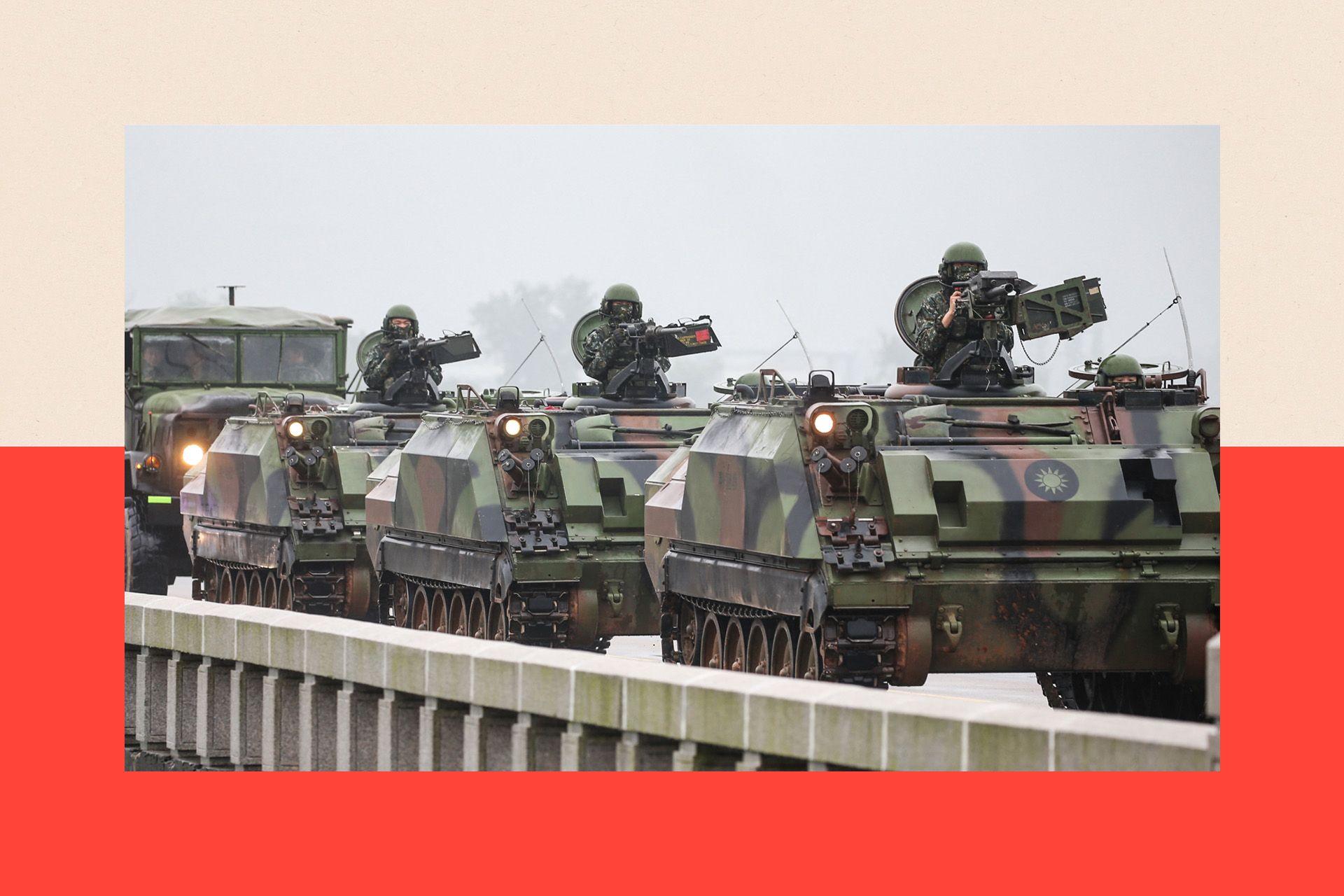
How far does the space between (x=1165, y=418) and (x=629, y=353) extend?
24.3ft

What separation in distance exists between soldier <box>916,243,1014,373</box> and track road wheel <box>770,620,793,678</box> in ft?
10.2

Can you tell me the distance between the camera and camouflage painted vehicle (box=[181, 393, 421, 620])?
2517 cm

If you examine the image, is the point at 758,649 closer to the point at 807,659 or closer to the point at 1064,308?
the point at 807,659

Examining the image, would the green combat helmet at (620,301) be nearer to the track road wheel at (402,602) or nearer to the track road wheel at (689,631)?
the track road wheel at (402,602)

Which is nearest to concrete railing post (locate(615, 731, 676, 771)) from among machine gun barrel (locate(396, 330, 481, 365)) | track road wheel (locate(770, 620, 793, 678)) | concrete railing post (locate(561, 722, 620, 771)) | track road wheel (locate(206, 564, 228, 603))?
concrete railing post (locate(561, 722, 620, 771))

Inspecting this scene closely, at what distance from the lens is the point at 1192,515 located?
16.6 m

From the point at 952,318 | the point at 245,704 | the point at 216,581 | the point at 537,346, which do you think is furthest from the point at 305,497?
the point at 245,704

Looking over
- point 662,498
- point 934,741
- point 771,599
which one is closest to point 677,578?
point 662,498

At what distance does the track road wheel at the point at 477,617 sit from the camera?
21719 millimetres

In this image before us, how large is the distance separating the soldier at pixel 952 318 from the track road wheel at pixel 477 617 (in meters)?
4.68

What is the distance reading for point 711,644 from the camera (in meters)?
18.7

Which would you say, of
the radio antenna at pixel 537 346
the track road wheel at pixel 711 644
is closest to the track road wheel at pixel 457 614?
the radio antenna at pixel 537 346

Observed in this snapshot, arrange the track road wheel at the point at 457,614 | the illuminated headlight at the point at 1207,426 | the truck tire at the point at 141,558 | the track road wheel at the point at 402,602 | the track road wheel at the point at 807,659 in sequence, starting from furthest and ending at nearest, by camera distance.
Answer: the truck tire at the point at 141,558 < the track road wheel at the point at 402,602 < the track road wheel at the point at 457,614 < the illuminated headlight at the point at 1207,426 < the track road wheel at the point at 807,659

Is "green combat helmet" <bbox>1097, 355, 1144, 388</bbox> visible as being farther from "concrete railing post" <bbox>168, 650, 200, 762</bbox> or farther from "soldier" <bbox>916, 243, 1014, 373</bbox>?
"concrete railing post" <bbox>168, 650, 200, 762</bbox>
